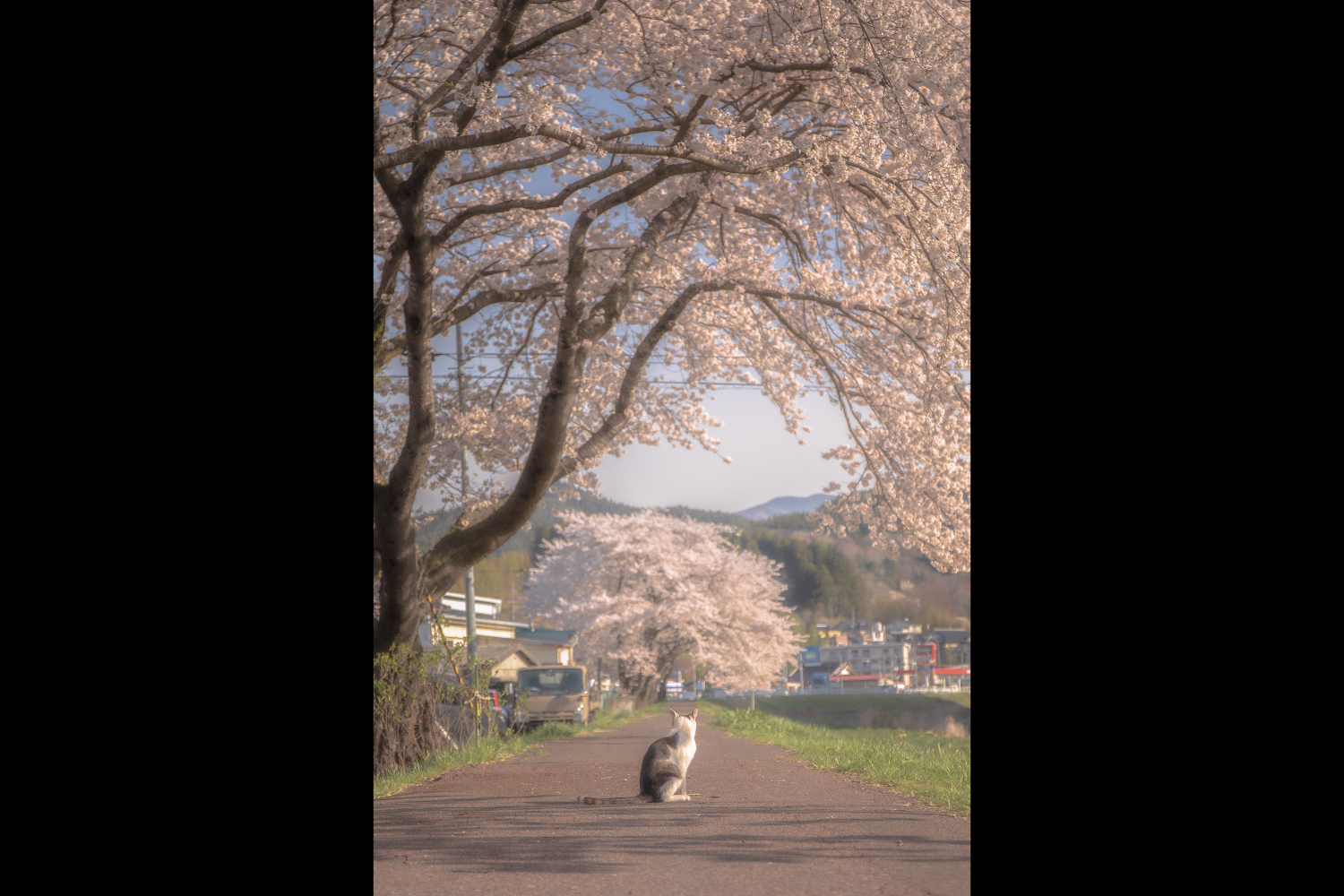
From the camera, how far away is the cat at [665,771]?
5.97 meters

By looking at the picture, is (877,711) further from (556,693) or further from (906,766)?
(906,766)

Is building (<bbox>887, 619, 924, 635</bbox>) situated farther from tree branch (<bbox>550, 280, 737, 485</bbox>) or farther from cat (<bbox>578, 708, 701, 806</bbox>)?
cat (<bbox>578, 708, 701, 806</bbox>)

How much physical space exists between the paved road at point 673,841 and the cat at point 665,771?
0.11 meters

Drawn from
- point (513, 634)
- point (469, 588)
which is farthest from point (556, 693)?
point (513, 634)

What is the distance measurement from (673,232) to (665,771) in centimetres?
654

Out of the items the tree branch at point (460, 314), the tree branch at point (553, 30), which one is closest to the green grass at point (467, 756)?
the tree branch at point (460, 314)

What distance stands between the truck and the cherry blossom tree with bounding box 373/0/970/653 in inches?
312
